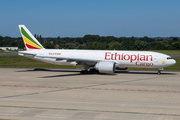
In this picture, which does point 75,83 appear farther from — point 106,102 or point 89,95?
point 106,102

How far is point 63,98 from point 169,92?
1014 centimetres

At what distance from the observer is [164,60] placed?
3441 centimetres

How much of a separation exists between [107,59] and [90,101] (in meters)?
17.2

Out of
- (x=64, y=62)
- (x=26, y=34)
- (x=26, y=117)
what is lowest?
(x=26, y=117)

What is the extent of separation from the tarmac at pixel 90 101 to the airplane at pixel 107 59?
265 inches

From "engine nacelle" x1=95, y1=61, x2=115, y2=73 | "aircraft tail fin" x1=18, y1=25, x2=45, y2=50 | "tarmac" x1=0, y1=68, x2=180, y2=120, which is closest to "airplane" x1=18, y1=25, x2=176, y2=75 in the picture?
"engine nacelle" x1=95, y1=61, x2=115, y2=73

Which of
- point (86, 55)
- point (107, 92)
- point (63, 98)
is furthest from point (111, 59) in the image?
point (63, 98)

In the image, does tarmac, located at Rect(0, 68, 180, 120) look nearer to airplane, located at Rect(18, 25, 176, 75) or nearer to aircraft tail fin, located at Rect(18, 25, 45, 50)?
airplane, located at Rect(18, 25, 176, 75)

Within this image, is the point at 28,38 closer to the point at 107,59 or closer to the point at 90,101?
the point at 107,59

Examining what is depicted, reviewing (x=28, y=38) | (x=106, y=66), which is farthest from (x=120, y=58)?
(x=28, y=38)

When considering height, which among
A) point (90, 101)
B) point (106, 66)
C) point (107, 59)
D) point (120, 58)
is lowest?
point (90, 101)

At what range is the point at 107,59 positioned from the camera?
36031 millimetres

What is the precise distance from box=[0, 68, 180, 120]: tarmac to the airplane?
674cm

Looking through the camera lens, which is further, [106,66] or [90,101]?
[106,66]
